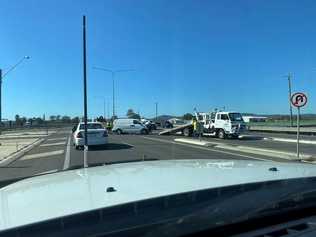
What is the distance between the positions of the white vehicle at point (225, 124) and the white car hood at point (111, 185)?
43.0 m

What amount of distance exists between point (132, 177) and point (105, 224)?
3.89ft

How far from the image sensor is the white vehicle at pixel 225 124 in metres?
46.8

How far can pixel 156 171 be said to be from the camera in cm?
393

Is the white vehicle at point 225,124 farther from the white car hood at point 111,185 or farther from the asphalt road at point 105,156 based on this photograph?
the white car hood at point 111,185

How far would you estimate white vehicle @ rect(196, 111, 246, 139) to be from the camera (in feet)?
153

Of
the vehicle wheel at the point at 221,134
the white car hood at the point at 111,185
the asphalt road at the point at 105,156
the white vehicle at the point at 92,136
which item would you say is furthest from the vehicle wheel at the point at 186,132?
the white car hood at the point at 111,185

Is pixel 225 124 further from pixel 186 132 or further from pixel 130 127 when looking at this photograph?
pixel 130 127

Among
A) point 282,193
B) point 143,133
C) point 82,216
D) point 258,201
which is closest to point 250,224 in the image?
point 258,201

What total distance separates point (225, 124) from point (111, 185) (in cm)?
4437

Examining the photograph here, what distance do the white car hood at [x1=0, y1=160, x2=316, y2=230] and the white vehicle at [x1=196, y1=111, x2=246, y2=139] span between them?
43.0 meters

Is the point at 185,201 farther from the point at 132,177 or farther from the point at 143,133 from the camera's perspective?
the point at 143,133

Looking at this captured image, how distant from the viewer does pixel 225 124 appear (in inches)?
1860

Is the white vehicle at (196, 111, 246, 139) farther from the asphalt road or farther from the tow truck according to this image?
the asphalt road

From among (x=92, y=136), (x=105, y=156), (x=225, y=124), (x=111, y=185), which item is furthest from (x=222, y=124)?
(x=111, y=185)
